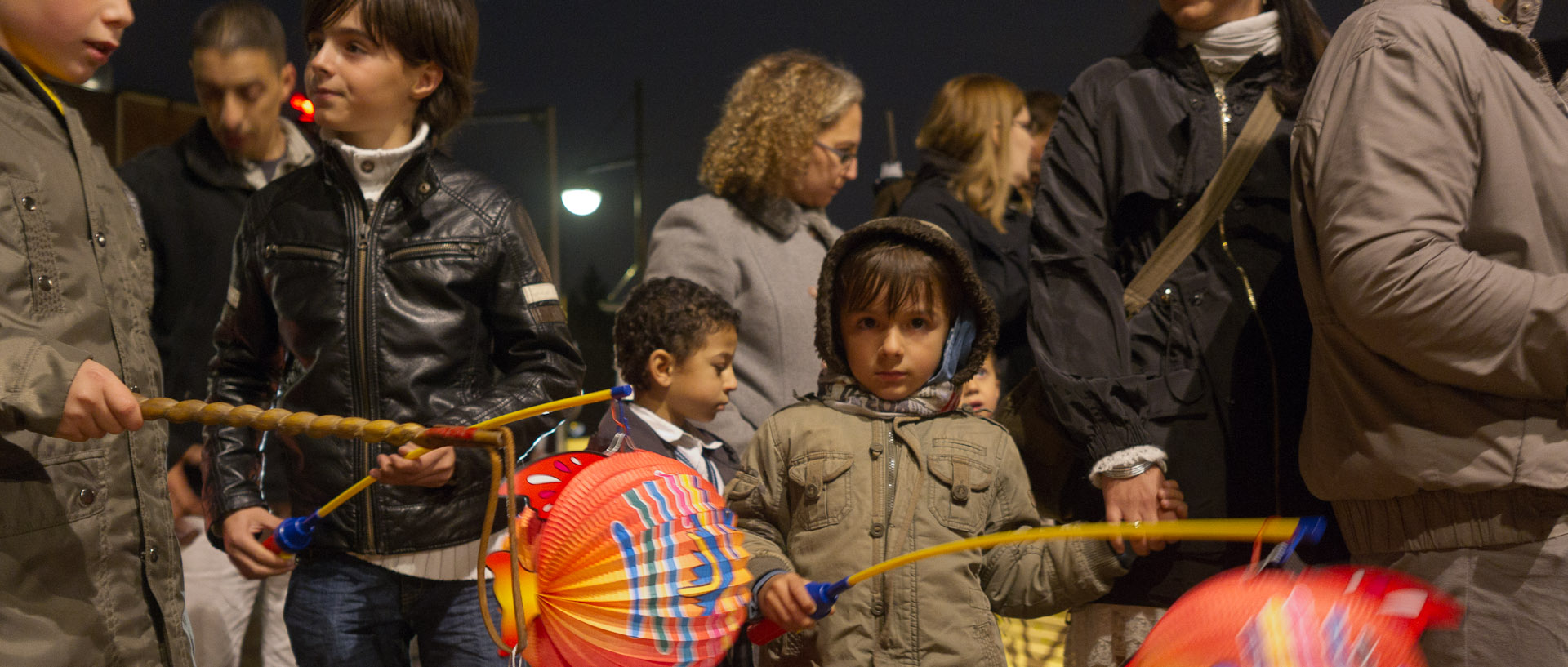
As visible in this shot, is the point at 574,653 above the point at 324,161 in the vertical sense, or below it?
below

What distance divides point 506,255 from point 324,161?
0.37 metres

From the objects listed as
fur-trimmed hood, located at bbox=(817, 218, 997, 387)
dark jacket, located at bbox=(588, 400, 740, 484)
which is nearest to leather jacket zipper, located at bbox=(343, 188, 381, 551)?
dark jacket, located at bbox=(588, 400, 740, 484)

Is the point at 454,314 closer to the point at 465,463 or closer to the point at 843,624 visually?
the point at 465,463

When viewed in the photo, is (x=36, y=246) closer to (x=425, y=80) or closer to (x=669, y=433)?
(x=425, y=80)

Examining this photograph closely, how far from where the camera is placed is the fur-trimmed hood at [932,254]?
2049 millimetres

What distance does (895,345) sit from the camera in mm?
1946

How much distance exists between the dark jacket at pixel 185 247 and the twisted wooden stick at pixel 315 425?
1860 millimetres

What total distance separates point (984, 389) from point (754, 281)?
892mm

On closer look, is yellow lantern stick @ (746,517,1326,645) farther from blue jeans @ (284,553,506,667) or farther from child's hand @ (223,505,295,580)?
child's hand @ (223,505,295,580)

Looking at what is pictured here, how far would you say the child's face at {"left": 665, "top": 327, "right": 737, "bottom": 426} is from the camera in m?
2.46

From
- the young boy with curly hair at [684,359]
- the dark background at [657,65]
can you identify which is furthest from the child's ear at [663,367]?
the dark background at [657,65]

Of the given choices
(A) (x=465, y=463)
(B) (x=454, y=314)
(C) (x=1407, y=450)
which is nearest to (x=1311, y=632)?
(C) (x=1407, y=450)

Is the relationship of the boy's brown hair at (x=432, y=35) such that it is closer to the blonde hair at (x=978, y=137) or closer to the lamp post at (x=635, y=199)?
the blonde hair at (x=978, y=137)

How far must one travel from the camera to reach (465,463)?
6.11ft
